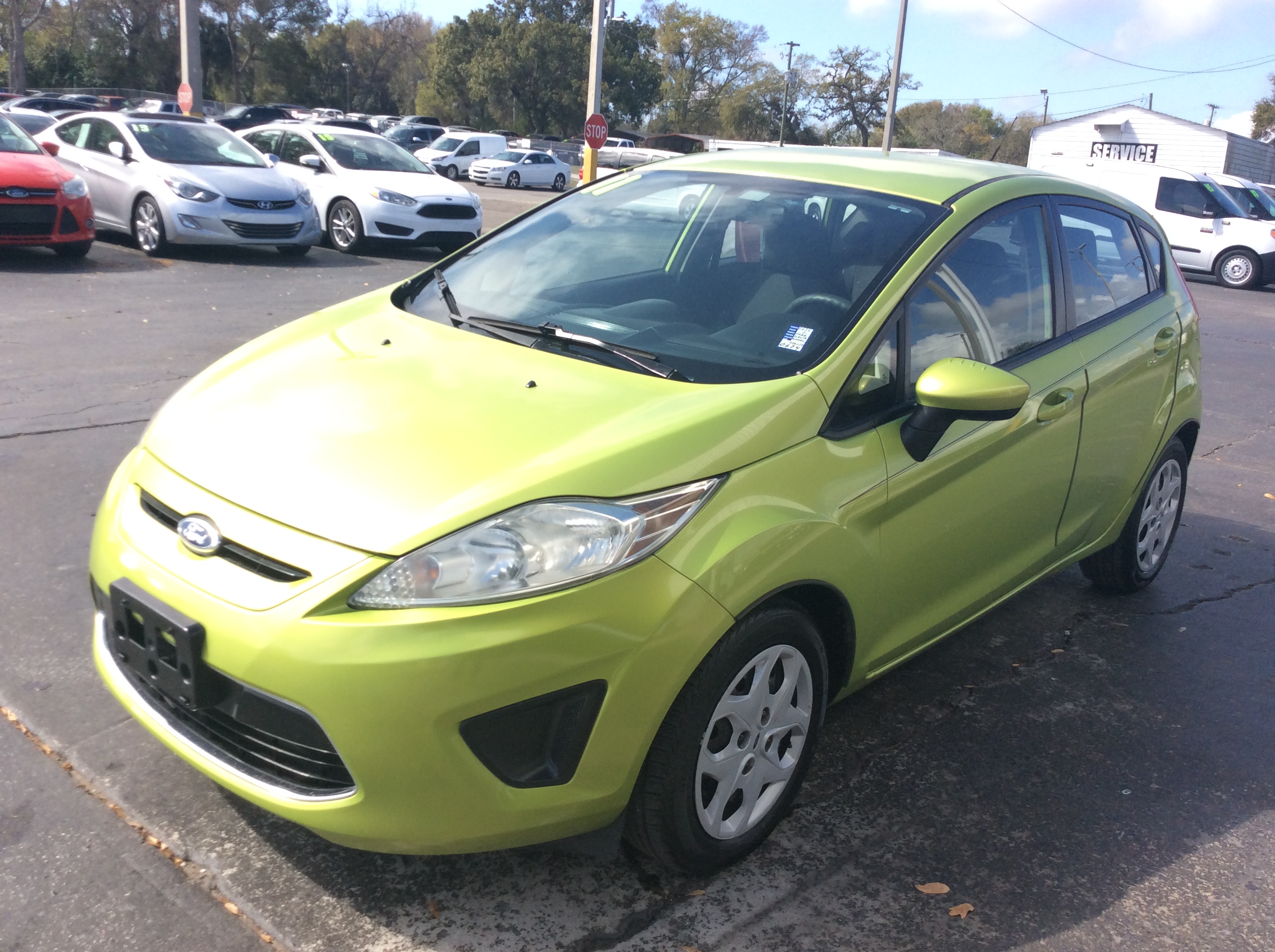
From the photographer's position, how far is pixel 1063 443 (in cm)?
356

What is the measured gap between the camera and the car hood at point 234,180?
1166 centimetres

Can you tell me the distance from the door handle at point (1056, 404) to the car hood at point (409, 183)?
1106 cm

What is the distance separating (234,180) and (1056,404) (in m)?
10.5

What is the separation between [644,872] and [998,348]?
186cm

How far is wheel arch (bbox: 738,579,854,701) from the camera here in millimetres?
2576

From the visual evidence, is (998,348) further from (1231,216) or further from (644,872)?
(1231,216)

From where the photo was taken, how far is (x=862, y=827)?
2895 millimetres

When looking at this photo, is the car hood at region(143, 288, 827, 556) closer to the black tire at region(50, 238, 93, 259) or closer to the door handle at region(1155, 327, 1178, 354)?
the door handle at region(1155, 327, 1178, 354)

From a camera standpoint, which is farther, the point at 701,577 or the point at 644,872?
the point at 644,872

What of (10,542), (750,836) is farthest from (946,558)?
(10,542)

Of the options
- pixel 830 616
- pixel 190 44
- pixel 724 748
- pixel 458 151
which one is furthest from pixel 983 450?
pixel 458 151

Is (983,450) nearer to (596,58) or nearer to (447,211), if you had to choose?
(447,211)

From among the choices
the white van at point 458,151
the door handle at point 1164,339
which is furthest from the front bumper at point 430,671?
the white van at point 458,151

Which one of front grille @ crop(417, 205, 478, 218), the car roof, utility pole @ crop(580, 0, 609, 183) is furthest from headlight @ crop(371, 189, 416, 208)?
the car roof
